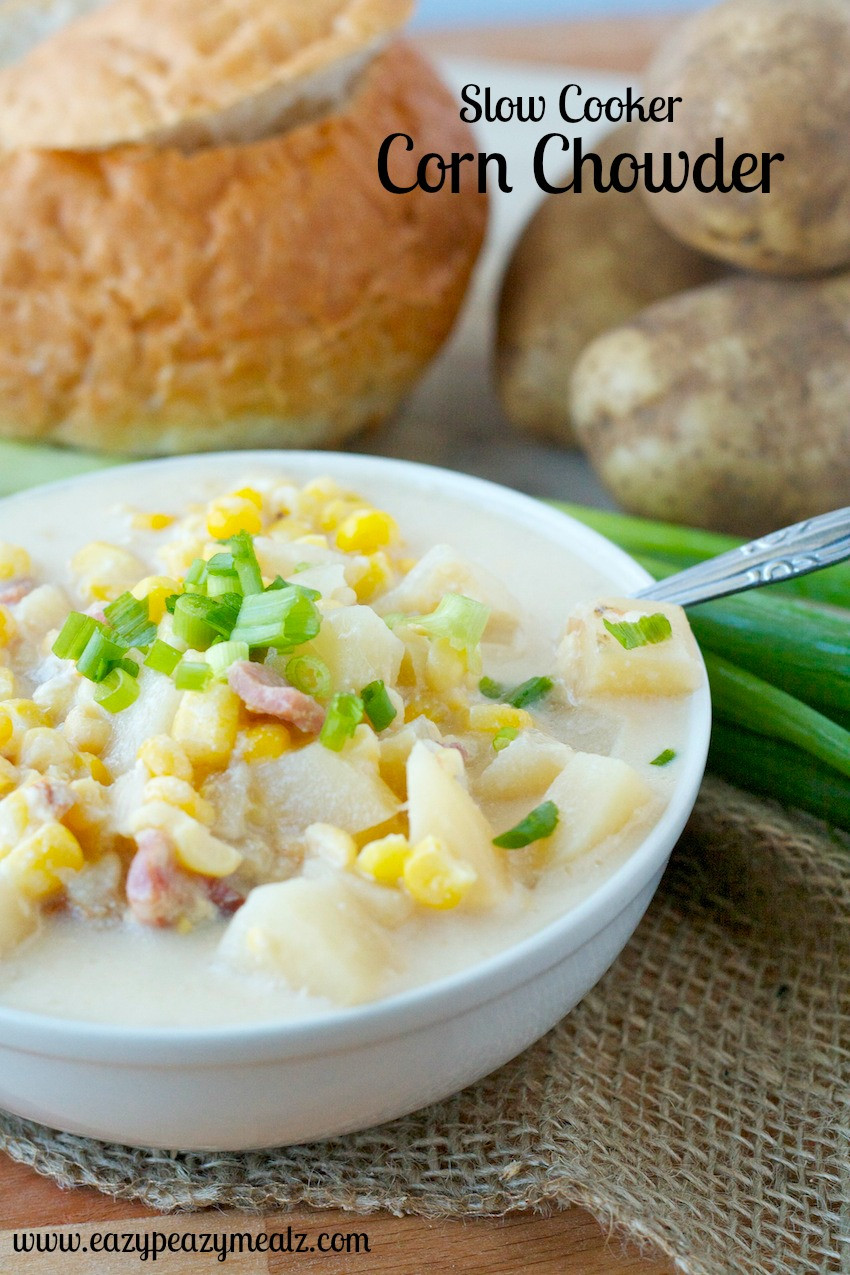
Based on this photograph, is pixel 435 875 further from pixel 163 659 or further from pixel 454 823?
pixel 163 659

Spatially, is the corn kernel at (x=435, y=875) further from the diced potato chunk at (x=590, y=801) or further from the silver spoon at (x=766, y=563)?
the silver spoon at (x=766, y=563)

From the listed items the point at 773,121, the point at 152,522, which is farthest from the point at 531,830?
the point at 773,121

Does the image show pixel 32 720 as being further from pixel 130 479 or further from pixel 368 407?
pixel 368 407

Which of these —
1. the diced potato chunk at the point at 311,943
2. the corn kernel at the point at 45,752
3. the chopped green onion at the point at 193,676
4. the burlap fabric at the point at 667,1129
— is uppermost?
the chopped green onion at the point at 193,676

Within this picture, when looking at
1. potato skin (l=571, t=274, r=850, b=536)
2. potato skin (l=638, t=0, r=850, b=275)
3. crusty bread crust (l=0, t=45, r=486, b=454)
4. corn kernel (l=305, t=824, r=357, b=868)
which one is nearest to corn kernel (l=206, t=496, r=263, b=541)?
Result: corn kernel (l=305, t=824, r=357, b=868)

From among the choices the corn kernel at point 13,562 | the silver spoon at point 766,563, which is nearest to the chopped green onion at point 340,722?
the silver spoon at point 766,563

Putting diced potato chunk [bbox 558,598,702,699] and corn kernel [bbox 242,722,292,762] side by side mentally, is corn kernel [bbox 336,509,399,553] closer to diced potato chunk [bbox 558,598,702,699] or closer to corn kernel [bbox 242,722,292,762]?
diced potato chunk [bbox 558,598,702,699]

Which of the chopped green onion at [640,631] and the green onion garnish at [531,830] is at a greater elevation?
the chopped green onion at [640,631]

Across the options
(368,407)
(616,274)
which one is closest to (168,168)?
(368,407)
